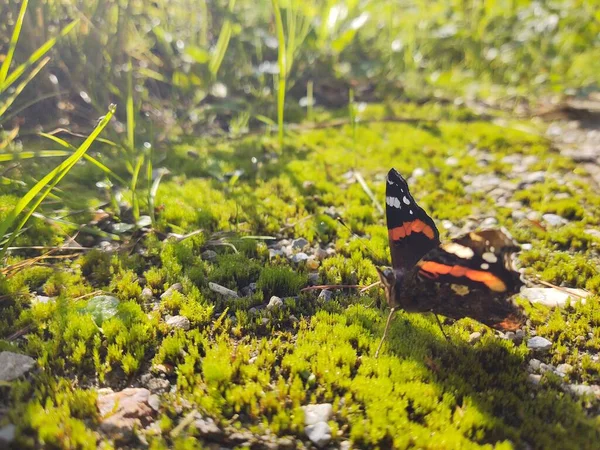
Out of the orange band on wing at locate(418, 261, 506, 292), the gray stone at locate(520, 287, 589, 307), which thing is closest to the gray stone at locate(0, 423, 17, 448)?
the orange band on wing at locate(418, 261, 506, 292)

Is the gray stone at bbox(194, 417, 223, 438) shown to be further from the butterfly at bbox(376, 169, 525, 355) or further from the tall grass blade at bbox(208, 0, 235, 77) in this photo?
the tall grass blade at bbox(208, 0, 235, 77)

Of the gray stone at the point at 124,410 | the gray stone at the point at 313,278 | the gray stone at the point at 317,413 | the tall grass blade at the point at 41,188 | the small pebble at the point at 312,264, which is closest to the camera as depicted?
the gray stone at the point at 124,410

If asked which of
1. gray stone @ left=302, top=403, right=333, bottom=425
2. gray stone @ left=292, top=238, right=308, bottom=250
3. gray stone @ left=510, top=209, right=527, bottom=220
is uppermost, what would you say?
gray stone @ left=510, top=209, right=527, bottom=220

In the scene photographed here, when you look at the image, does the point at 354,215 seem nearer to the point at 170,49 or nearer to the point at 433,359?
the point at 433,359

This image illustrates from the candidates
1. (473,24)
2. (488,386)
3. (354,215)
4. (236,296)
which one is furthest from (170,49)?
(488,386)

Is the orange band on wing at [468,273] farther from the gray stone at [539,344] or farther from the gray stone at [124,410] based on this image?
the gray stone at [124,410]

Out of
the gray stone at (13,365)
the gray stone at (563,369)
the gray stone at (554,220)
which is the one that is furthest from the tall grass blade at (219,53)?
the gray stone at (563,369)
